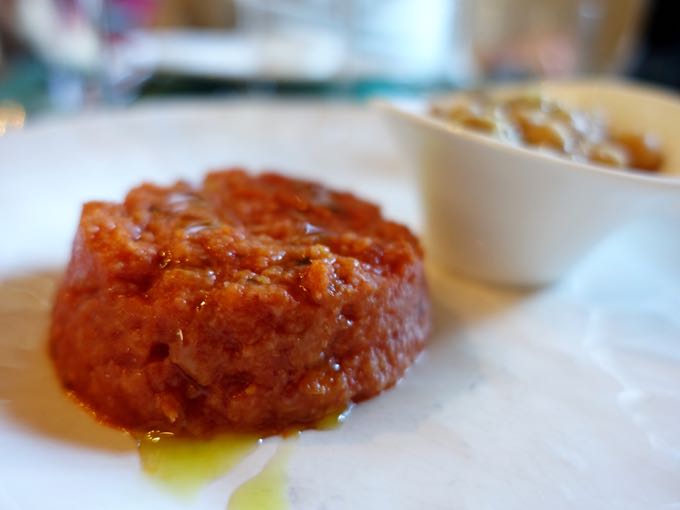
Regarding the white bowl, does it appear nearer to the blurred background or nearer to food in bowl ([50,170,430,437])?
food in bowl ([50,170,430,437])

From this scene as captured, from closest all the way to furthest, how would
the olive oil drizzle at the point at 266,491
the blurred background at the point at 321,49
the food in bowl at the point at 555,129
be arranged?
the olive oil drizzle at the point at 266,491
the food in bowl at the point at 555,129
the blurred background at the point at 321,49

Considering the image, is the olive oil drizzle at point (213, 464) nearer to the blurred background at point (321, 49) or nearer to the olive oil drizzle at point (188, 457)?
the olive oil drizzle at point (188, 457)

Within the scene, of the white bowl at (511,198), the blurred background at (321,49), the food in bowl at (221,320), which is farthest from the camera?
the blurred background at (321,49)

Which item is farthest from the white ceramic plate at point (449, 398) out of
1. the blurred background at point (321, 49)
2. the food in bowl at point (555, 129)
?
the blurred background at point (321, 49)

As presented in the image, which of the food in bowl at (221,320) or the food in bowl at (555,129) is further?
the food in bowl at (555,129)

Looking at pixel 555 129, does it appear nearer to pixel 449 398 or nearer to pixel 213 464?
pixel 449 398

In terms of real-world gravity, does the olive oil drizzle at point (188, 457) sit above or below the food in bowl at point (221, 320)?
below

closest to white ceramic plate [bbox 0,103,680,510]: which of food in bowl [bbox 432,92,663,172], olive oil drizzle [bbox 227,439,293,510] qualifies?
olive oil drizzle [bbox 227,439,293,510]
